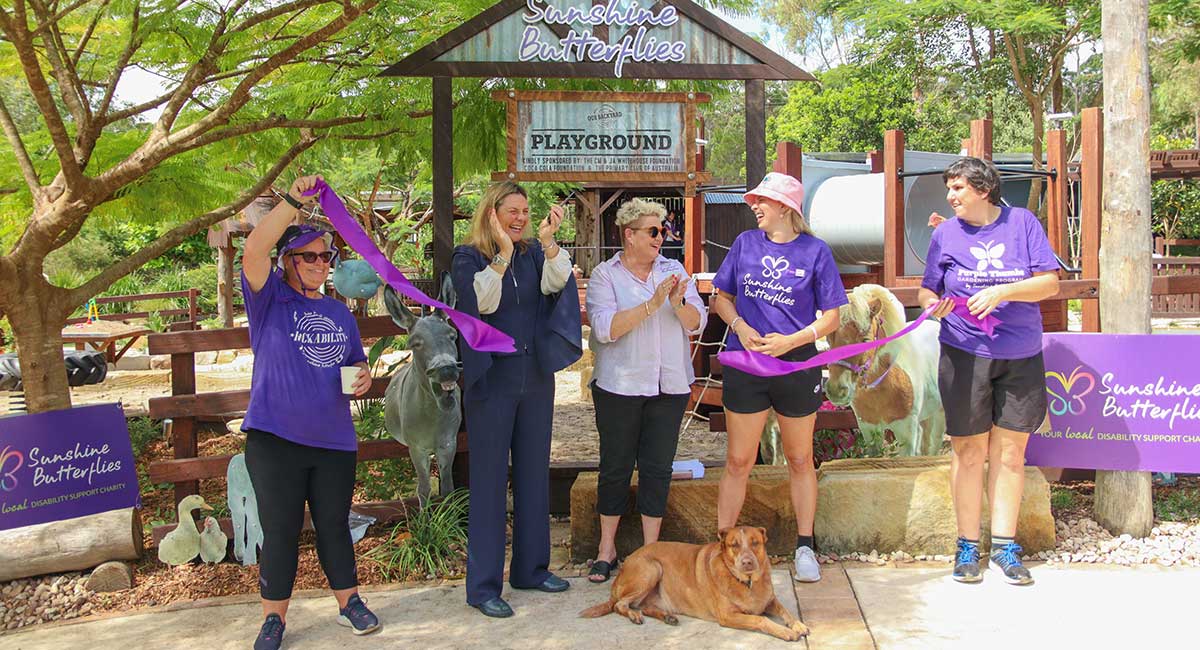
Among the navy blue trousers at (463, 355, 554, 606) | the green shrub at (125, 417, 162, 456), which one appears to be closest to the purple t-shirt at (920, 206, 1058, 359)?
the navy blue trousers at (463, 355, 554, 606)

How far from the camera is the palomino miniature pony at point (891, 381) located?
6051 millimetres

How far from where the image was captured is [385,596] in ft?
15.8

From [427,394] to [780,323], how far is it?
2061 millimetres

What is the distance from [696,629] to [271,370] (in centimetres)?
215

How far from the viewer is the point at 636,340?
4.70 meters

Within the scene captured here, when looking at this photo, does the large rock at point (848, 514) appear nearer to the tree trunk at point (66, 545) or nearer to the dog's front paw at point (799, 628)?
the dog's front paw at point (799, 628)

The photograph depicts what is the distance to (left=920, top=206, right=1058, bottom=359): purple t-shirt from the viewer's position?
4.54 m

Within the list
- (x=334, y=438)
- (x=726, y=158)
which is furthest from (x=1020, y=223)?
(x=726, y=158)

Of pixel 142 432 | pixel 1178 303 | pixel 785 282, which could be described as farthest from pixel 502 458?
pixel 1178 303

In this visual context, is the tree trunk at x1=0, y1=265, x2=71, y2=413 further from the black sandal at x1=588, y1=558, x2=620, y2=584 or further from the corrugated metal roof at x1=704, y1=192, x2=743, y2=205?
the corrugated metal roof at x1=704, y1=192, x2=743, y2=205

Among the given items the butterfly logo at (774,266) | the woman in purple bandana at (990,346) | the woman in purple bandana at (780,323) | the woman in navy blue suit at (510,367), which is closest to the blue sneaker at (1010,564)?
the woman in purple bandana at (990,346)

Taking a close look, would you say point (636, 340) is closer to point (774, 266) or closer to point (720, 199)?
point (774, 266)

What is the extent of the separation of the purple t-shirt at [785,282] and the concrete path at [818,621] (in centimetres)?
134

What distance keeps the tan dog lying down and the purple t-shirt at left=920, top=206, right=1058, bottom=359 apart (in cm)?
147
